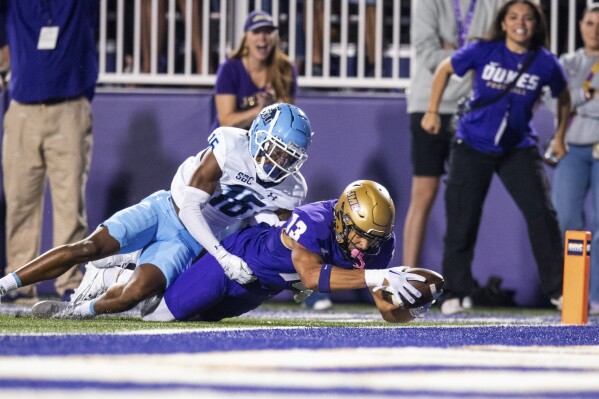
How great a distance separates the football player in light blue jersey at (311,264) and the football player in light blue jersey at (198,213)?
0.36 feet

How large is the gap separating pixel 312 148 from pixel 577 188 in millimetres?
2048

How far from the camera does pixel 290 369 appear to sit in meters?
3.67

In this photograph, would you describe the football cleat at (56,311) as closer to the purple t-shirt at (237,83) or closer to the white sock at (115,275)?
the white sock at (115,275)

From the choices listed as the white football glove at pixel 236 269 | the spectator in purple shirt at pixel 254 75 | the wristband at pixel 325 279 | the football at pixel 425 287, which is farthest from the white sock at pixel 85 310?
the spectator in purple shirt at pixel 254 75

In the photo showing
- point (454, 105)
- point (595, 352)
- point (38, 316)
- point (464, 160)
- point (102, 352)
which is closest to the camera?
point (102, 352)

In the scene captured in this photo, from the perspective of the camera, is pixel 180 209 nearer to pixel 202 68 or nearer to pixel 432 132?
pixel 432 132

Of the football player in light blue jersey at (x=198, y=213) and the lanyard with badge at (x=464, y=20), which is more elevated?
the lanyard with badge at (x=464, y=20)

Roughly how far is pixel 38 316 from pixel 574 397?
3.52 meters

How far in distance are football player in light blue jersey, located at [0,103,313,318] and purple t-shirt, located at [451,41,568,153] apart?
184cm

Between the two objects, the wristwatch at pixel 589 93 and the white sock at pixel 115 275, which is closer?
the white sock at pixel 115 275

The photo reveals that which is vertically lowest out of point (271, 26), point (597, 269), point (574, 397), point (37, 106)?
point (597, 269)

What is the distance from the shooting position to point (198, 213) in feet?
19.9

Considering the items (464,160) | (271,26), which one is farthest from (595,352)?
(271,26)

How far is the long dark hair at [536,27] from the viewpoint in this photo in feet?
25.5
